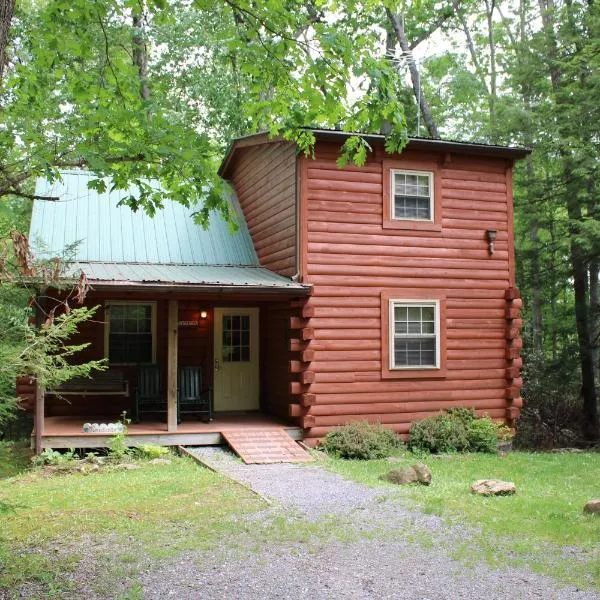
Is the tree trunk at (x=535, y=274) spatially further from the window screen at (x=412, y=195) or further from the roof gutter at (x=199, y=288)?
the roof gutter at (x=199, y=288)

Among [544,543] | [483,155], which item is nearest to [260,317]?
[483,155]

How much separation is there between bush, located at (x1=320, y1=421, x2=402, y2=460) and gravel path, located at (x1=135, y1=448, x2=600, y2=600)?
4076mm

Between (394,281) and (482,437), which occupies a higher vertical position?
(394,281)

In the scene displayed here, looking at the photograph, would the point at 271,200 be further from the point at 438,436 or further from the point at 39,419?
the point at 39,419

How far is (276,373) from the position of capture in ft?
45.7

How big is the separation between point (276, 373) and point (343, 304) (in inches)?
95.3

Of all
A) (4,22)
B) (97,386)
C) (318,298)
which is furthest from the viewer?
(97,386)

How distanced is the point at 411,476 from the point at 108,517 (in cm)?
407

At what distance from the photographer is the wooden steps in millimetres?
10906

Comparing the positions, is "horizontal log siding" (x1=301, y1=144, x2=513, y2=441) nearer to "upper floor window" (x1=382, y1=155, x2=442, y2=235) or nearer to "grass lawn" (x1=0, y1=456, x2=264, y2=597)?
"upper floor window" (x1=382, y1=155, x2=442, y2=235)

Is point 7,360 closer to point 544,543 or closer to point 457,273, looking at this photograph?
A: point 544,543

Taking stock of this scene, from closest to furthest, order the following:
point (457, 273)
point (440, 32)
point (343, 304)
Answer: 1. point (343, 304)
2. point (457, 273)
3. point (440, 32)

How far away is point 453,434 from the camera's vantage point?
40.8 ft

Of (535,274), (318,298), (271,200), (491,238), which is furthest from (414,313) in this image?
(535,274)
